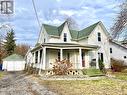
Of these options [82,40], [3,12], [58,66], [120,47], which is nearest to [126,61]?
[120,47]

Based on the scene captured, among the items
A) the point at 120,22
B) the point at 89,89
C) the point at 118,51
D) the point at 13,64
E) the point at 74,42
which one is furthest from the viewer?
the point at 13,64

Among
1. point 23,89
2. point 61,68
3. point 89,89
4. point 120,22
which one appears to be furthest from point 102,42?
point 23,89

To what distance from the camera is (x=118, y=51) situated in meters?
32.9

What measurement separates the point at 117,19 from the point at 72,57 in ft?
29.1

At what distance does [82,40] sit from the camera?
28547 mm

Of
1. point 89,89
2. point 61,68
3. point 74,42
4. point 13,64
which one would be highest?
point 74,42

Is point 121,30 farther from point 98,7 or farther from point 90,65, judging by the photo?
point 90,65

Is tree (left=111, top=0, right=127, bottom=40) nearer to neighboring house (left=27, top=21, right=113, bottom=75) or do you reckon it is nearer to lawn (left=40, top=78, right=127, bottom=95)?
neighboring house (left=27, top=21, right=113, bottom=75)

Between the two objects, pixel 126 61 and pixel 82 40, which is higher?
pixel 82 40

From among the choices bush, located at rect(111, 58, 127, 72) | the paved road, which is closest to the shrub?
the paved road

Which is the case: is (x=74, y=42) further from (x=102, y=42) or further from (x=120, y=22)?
(x=120, y=22)

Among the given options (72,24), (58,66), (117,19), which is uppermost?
(72,24)

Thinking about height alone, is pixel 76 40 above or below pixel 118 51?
above

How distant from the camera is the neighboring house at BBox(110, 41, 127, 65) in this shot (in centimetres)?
3253
